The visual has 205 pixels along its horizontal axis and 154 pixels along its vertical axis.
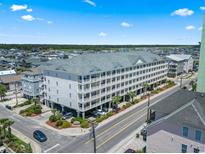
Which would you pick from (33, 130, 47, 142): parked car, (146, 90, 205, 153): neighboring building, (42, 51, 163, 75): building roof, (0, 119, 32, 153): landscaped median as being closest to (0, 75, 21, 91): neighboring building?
(42, 51, 163, 75): building roof

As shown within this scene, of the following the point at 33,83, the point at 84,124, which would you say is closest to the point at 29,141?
the point at 84,124

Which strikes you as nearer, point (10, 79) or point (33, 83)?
point (33, 83)

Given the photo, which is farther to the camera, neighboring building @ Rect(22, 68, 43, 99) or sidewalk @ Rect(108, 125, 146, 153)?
neighboring building @ Rect(22, 68, 43, 99)

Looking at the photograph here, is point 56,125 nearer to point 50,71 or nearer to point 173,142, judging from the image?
Answer: point 50,71

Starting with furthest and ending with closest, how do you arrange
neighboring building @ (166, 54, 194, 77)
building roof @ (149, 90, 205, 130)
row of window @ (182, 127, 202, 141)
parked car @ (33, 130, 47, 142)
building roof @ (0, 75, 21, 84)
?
neighboring building @ (166, 54, 194, 77)
building roof @ (0, 75, 21, 84)
parked car @ (33, 130, 47, 142)
building roof @ (149, 90, 205, 130)
row of window @ (182, 127, 202, 141)

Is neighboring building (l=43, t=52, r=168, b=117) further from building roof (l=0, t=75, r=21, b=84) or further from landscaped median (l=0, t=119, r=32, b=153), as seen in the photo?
building roof (l=0, t=75, r=21, b=84)

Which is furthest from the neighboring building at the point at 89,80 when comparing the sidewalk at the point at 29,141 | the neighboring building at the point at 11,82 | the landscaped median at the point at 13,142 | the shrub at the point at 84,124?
the neighboring building at the point at 11,82

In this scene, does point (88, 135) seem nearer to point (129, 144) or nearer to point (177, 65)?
point (129, 144)

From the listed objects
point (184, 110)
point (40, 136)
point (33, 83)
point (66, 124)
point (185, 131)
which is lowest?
point (40, 136)
